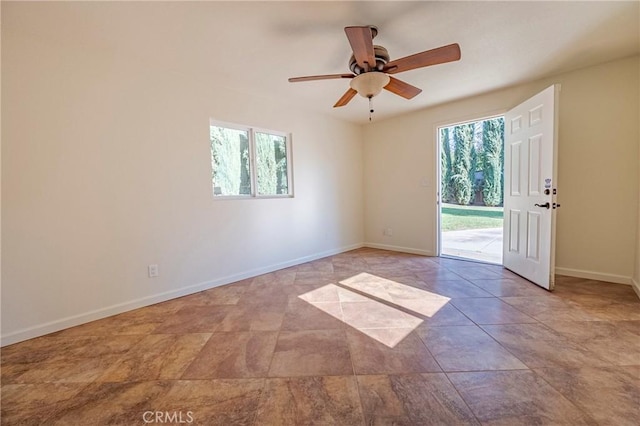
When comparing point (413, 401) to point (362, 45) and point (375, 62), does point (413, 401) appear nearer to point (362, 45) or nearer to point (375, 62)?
point (362, 45)

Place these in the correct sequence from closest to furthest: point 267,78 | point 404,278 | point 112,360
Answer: point 112,360, point 267,78, point 404,278

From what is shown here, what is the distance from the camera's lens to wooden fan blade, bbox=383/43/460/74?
1.76 metres

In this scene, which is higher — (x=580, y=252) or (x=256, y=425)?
(x=580, y=252)

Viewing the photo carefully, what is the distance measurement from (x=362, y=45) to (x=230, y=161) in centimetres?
218

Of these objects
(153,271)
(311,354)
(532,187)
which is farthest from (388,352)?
(532,187)

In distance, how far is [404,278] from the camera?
3.20 meters

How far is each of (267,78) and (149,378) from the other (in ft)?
9.45

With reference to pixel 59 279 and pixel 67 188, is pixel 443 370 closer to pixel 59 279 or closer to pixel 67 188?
pixel 59 279

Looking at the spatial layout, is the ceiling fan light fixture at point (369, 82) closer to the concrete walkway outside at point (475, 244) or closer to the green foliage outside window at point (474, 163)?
the concrete walkway outside at point (475, 244)

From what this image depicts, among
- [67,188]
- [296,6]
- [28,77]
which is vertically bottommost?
[67,188]

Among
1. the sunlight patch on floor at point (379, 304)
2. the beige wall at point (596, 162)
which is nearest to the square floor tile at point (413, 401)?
the sunlight patch on floor at point (379, 304)

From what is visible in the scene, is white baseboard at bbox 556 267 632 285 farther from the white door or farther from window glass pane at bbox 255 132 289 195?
window glass pane at bbox 255 132 289 195

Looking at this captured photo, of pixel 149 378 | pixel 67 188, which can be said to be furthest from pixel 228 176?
pixel 149 378

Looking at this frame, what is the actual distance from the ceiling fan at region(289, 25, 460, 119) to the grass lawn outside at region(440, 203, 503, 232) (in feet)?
19.3
